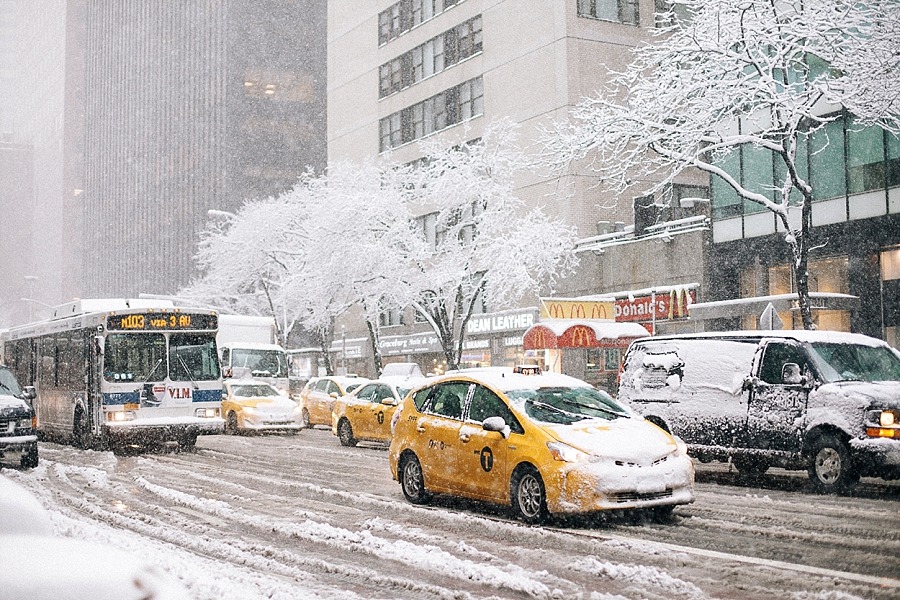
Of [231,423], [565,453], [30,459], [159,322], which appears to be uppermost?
[159,322]

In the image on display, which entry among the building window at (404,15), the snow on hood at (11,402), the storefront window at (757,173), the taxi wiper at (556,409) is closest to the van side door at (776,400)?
the taxi wiper at (556,409)

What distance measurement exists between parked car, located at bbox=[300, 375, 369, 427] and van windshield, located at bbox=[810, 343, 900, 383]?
17.3 m

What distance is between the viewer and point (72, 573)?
3645mm

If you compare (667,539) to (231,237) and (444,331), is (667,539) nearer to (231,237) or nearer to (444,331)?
(444,331)

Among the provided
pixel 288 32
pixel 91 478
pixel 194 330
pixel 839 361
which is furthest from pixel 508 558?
pixel 288 32

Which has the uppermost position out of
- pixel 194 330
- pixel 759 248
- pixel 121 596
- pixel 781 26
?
pixel 781 26

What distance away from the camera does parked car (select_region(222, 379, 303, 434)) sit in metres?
27.2

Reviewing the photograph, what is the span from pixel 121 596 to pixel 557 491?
22.0ft

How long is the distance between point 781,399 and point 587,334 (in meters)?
20.4

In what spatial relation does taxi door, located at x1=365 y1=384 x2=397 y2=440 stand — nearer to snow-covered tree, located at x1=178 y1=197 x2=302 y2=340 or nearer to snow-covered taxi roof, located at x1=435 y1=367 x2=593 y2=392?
snow-covered taxi roof, located at x1=435 y1=367 x2=593 y2=392

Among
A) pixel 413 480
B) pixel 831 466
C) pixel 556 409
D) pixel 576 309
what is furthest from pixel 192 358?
pixel 576 309

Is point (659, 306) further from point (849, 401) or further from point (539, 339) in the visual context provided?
point (849, 401)

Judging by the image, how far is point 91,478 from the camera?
15875mm

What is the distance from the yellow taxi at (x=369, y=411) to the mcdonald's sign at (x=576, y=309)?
1398cm
